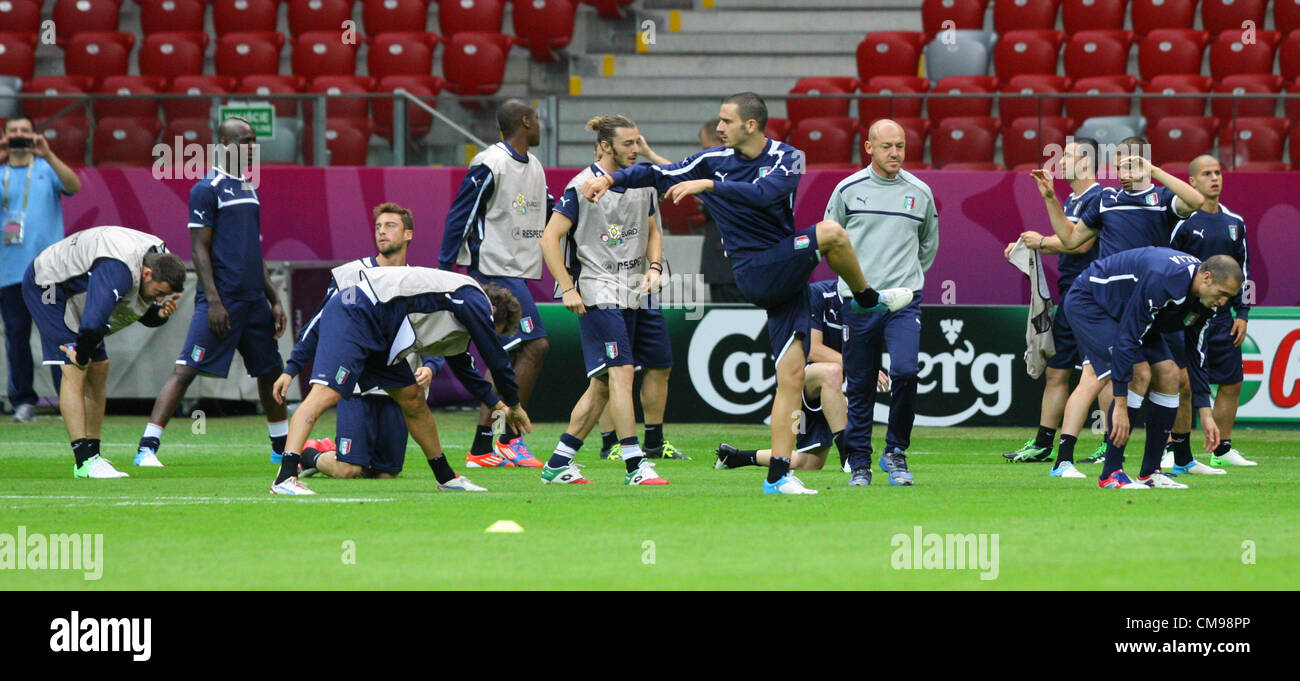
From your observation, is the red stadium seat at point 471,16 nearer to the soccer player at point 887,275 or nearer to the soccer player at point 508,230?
the soccer player at point 508,230

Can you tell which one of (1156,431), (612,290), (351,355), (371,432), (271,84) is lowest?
(371,432)

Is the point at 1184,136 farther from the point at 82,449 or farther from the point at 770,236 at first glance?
the point at 82,449

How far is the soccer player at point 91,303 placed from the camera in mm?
10633

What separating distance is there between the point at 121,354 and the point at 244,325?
206 inches

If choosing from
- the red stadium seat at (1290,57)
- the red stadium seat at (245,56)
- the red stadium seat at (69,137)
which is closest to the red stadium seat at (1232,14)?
the red stadium seat at (1290,57)

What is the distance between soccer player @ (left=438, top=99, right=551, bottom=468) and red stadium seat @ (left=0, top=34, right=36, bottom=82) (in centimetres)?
1126

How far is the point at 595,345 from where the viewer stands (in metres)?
10.8

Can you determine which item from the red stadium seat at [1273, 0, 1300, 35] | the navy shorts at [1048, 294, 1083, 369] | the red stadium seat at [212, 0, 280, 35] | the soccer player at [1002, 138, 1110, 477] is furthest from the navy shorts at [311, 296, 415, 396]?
the red stadium seat at [212, 0, 280, 35]

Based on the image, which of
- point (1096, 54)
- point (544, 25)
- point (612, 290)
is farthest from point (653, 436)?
point (544, 25)

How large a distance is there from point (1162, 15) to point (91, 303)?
13.1 metres

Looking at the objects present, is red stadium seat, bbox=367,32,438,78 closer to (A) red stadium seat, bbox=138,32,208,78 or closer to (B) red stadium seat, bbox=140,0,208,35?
(A) red stadium seat, bbox=138,32,208,78

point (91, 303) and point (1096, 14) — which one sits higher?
point (1096, 14)

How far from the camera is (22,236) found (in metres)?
15.4
